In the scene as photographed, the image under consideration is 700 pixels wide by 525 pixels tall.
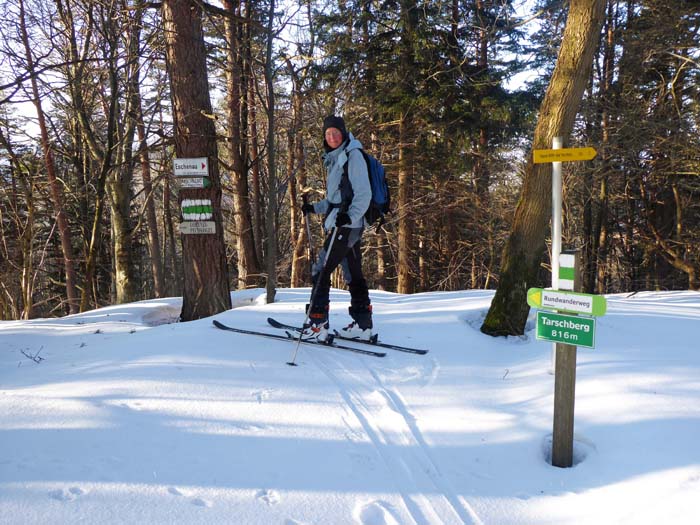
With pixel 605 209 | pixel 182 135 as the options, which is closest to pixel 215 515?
pixel 182 135

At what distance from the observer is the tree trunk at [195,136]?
584 centimetres

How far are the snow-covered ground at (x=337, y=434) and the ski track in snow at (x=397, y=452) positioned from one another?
0.4 inches

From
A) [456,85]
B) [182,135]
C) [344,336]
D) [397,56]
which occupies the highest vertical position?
[397,56]

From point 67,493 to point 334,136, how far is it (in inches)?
134

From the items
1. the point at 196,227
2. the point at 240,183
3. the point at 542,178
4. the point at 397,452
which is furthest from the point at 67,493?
the point at 240,183

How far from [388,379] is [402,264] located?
420 inches

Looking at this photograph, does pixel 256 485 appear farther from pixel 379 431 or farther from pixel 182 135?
pixel 182 135

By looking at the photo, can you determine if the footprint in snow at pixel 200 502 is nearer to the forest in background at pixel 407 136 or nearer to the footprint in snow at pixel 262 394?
the footprint in snow at pixel 262 394

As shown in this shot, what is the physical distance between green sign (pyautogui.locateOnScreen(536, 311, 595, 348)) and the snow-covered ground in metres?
0.73

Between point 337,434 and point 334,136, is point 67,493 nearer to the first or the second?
point 337,434

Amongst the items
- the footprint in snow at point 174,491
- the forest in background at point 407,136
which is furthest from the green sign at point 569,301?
the forest in background at point 407,136

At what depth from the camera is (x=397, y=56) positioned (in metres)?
13.8

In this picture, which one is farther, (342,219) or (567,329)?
(342,219)

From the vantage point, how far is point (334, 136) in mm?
4355
